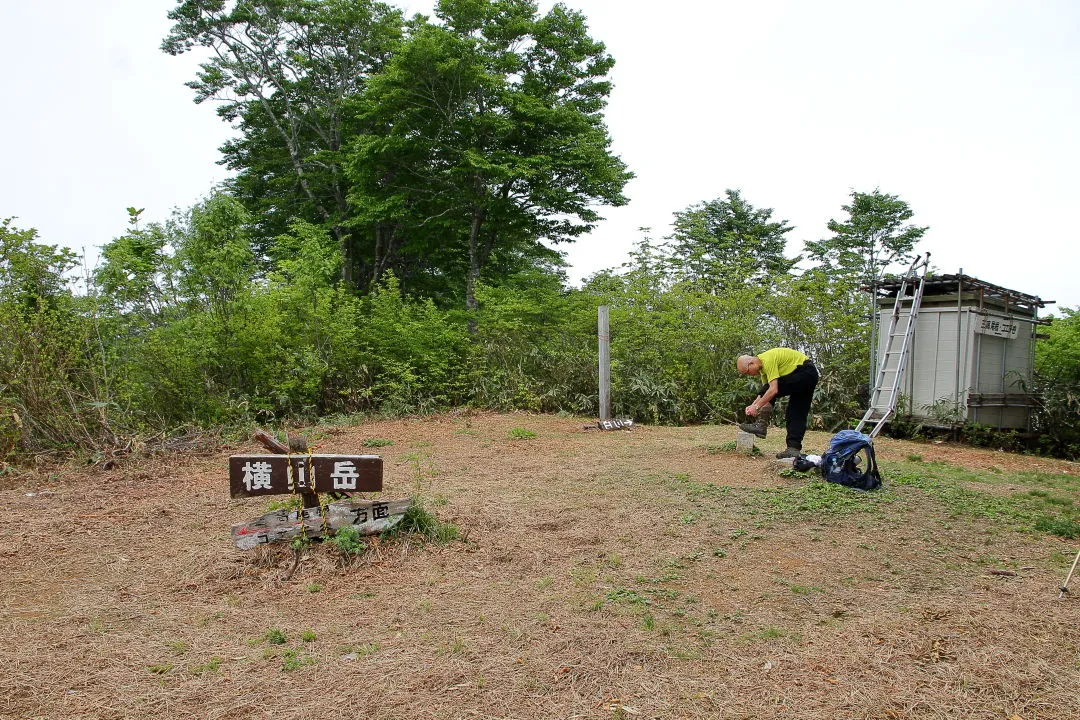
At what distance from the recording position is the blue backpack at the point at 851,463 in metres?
5.93

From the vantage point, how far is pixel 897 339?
9758mm

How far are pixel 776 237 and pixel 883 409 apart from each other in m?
22.5

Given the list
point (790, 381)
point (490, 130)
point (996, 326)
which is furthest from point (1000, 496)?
point (490, 130)

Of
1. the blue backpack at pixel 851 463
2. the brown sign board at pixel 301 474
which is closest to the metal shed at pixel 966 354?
the blue backpack at pixel 851 463

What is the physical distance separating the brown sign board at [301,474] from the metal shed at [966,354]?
26.5 ft

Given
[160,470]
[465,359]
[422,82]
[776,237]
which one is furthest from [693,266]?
[776,237]

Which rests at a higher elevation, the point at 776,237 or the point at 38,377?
the point at 776,237

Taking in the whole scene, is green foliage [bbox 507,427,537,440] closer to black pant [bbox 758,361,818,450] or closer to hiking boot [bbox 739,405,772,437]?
hiking boot [bbox 739,405,772,437]

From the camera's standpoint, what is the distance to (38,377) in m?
7.75

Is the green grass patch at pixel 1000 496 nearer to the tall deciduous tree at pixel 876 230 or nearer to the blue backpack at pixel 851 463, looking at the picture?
the blue backpack at pixel 851 463

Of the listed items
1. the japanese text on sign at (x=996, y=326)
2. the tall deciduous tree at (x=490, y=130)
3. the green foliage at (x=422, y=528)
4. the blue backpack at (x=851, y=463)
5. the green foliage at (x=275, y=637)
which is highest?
the tall deciduous tree at (x=490, y=130)

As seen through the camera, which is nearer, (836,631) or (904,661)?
(904,661)

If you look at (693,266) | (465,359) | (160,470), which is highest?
(693,266)

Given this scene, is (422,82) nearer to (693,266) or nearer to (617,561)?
(693,266)
